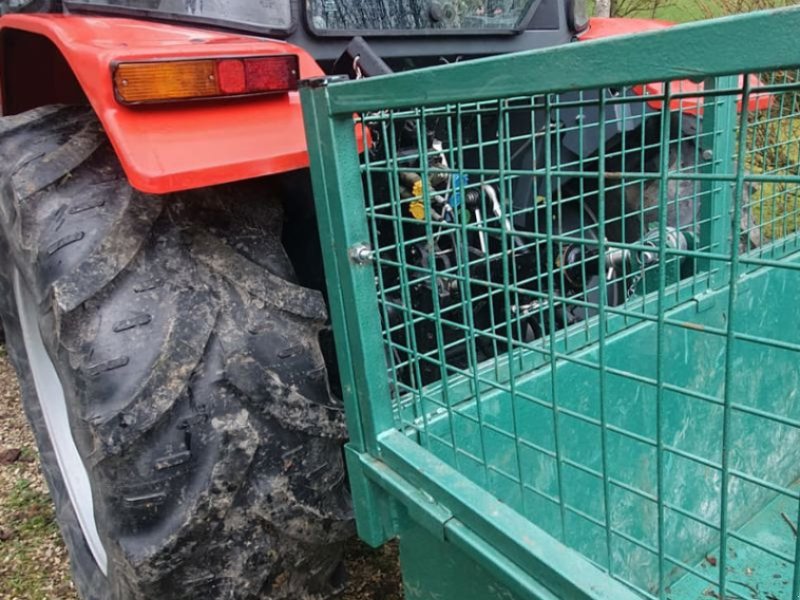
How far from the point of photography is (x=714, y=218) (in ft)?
5.32

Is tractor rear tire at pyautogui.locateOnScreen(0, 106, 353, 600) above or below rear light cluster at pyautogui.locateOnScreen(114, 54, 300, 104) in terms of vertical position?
below

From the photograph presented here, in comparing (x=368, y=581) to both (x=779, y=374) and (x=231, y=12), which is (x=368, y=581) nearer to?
(x=779, y=374)

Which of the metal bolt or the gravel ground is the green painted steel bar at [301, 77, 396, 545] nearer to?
the metal bolt

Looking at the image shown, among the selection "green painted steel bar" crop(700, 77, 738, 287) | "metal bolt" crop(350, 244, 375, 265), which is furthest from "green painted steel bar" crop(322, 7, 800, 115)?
"green painted steel bar" crop(700, 77, 738, 287)

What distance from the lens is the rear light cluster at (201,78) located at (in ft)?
3.12

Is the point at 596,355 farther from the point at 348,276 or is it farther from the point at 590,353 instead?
the point at 348,276

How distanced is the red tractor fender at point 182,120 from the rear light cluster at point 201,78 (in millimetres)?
16

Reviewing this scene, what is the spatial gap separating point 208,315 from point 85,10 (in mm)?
707

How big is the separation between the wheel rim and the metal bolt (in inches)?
31.8

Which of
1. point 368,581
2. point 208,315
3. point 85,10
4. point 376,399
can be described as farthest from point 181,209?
point 368,581

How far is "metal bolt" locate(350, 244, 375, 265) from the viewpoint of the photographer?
3.23 feet

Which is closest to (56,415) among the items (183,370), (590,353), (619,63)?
(183,370)

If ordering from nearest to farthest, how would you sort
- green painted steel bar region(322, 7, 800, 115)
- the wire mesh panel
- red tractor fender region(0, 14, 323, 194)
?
green painted steel bar region(322, 7, 800, 115), red tractor fender region(0, 14, 323, 194), the wire mesh panel

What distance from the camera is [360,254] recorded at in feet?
3.23
